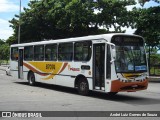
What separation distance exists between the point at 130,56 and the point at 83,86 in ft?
9.38

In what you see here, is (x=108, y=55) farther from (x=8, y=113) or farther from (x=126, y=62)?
(x=8, y=113)

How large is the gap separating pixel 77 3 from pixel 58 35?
282 inches

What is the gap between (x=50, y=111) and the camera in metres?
12.2

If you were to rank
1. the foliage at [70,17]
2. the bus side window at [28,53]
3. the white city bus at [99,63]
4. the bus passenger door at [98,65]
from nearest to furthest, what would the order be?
the white city bus at [99,63]
the bus passenger door at [98,65]
the bus side window at [28,53]
the foliage at [70,17]

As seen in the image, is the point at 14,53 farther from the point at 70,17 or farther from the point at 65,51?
the point at 70,17

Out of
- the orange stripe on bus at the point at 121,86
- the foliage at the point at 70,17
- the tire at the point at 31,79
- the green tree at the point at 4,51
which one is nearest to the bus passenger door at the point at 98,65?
the orange stripe on bus at the point at 121,86

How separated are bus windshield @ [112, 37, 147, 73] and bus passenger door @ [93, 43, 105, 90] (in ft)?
2.58

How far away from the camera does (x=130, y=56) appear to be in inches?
634

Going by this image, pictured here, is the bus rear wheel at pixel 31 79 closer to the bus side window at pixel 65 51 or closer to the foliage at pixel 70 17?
the bus side window at pixel 65 51

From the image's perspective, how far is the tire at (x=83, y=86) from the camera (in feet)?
56.9

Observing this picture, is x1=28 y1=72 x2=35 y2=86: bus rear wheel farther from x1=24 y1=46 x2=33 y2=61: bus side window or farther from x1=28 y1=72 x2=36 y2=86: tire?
x1=24 y1=46 x2=33 y2=61: bus side window

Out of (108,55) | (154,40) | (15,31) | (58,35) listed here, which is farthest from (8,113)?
(15,31)

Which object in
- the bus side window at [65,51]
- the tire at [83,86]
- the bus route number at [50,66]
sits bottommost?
the tire at [83,86]

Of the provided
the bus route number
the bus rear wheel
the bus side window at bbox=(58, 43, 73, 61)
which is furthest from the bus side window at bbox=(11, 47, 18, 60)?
the bus side window at bbox=(58, 43, 73, 61)
